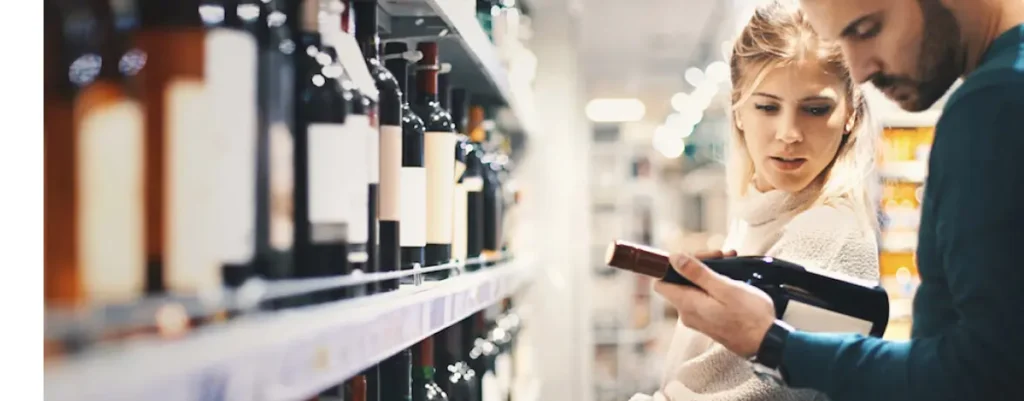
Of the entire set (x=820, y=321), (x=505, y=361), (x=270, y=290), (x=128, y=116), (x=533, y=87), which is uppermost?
(x=533, y=87)

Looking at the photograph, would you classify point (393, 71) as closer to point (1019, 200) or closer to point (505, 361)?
point (1019, 200)

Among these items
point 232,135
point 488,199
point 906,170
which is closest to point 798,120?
point 488,199

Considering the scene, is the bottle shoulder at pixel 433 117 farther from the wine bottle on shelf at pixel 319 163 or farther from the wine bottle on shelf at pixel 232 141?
the wine bottle on shelf at pixel 232 141

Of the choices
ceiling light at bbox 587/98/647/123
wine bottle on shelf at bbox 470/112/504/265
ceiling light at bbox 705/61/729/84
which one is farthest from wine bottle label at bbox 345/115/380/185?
ceiling light at bbox 587/98/647/123

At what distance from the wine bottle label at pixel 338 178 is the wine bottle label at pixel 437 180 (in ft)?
1.82

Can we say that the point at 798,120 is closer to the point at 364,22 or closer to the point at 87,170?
the point at 364,22

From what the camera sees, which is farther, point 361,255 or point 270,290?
point 361,255

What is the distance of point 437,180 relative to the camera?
57.1 inches

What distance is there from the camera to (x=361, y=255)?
0.91m

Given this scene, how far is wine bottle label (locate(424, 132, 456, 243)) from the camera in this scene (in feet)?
4.75

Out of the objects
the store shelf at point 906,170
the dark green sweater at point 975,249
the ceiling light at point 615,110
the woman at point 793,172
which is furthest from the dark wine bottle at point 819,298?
the ceiling light at point 615,110

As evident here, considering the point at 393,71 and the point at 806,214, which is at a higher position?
the point at 393,71

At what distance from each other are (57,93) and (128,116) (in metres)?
0.04
